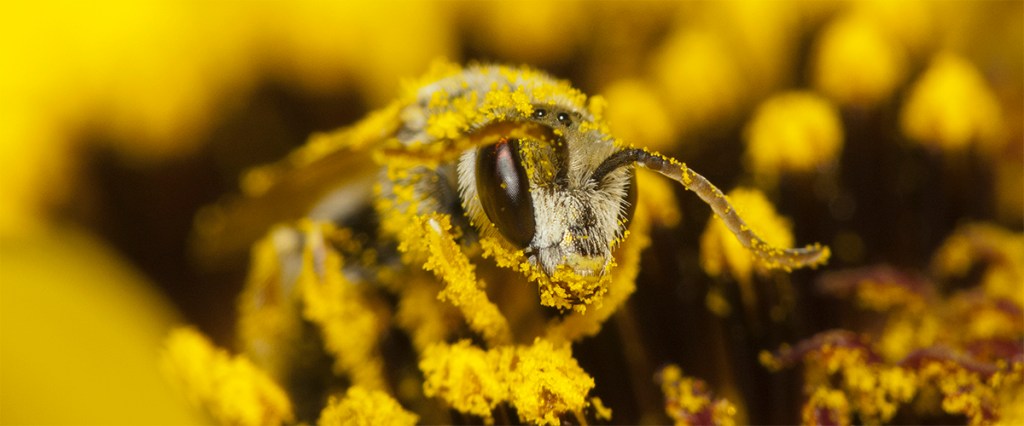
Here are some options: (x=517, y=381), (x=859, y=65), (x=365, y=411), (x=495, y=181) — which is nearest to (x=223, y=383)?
(x=365, y=411)

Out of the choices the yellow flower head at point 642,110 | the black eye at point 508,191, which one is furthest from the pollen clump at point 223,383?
the yellow flower head at point 642,110

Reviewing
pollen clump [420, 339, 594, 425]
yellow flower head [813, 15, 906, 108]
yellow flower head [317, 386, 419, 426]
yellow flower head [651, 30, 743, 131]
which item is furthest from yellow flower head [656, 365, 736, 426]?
yellow flower head [813, 15, 906, 108]

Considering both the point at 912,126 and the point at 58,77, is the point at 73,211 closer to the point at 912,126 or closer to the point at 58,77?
the point at 58,77

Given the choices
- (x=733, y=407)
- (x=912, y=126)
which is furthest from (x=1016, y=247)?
(x=733, y=407)

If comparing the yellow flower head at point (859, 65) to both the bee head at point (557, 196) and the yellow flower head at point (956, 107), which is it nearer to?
the yellow flower head at point (956, 107)

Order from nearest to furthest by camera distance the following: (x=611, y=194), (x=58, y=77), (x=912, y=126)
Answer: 1. (x=611, y=194)
2. (x=58, y=77)
3. (x=912, y=126)
